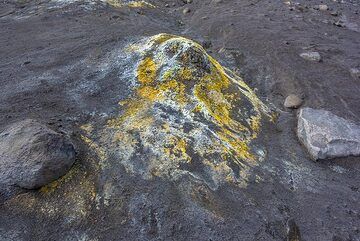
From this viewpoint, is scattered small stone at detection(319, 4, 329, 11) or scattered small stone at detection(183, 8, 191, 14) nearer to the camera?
scattered small stone at detection(183, 8, 191, 14)

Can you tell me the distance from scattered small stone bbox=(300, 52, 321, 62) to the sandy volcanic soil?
0.33 feet

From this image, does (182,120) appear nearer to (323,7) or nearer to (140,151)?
(140,151)

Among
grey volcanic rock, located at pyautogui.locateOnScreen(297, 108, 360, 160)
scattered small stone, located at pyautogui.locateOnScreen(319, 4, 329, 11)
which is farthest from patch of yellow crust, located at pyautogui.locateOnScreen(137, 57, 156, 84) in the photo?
scattered small stone, located at pyautogui.locateOnScreen(319, 4, 329, 11)

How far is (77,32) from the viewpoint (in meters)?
6.26

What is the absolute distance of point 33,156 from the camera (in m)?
3.16

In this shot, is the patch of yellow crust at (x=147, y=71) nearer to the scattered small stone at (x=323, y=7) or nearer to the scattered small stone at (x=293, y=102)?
the scattered small stone at (x=293, y=102)

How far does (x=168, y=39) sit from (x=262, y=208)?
7.90ft

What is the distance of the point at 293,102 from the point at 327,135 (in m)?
0.90

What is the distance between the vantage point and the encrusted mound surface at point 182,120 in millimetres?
3600

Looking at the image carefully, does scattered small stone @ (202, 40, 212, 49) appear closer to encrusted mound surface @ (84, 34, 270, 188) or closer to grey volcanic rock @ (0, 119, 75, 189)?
encrusted mound surface @ (84, 34, 270, 188)

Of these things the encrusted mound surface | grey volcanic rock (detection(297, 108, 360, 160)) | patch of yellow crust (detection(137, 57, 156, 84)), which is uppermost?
patch of yellow crust (detection(137, 57, 156, 84))

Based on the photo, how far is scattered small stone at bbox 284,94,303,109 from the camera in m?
5.18

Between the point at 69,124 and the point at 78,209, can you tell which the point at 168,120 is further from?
the point at 78,209

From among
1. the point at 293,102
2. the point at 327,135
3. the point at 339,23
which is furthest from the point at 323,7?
the point at 327,135
